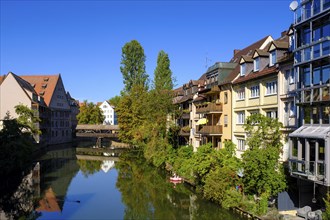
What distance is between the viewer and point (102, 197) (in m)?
34.3

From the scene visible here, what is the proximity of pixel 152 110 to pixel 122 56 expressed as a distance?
33.0 meters

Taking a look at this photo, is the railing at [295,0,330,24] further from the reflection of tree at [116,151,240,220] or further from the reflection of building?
the reflection of building

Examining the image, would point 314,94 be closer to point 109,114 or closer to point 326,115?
point 326,115

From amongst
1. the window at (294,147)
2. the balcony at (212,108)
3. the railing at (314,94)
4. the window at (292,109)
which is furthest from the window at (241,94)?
the window at (294,147)

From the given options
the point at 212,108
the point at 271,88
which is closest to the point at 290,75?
the point at 271,88

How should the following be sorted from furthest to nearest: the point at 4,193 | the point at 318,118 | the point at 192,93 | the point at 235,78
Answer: the point at 192,93
the point at 235,78
the point at 4,193
the point at 318,118

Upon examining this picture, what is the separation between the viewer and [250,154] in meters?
25.6

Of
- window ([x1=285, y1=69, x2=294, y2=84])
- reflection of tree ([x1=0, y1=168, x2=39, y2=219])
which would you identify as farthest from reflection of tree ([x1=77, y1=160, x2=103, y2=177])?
window ([x1=285, y1=69, x2=294, y2=84])

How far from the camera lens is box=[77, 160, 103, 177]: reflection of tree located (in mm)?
50509

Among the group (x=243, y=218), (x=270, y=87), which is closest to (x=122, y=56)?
(x=270, y=87)

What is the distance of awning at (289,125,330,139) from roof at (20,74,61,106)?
257 ft

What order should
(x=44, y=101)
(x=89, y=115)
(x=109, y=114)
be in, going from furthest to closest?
(x=109, y=114)
(x=89, y=115)
(x=44, y=101)

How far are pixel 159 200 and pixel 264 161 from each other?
11919mm

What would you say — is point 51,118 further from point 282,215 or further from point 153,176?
point 282,215
